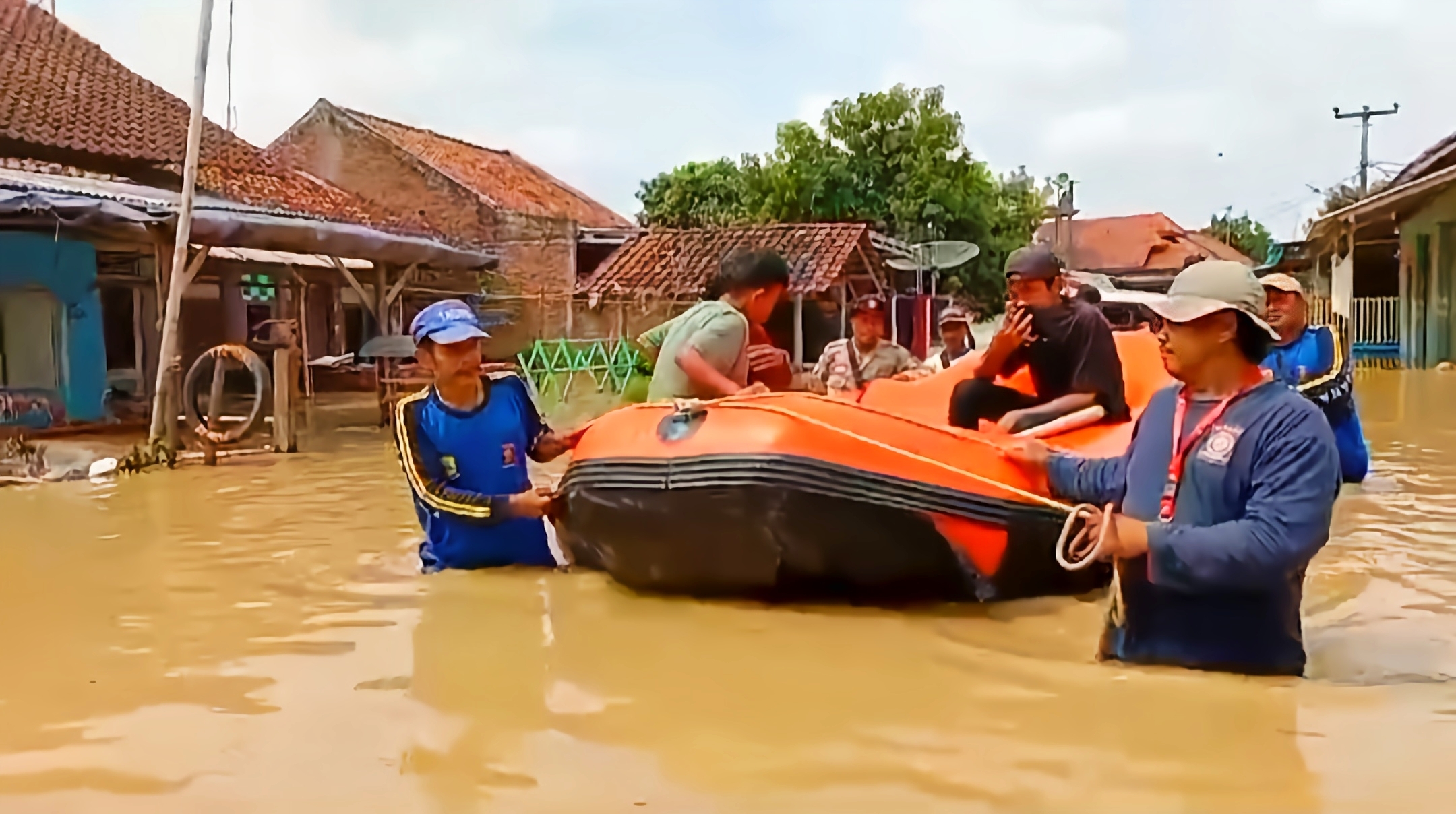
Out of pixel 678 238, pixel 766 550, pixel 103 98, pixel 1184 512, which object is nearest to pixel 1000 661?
pixel 766 550

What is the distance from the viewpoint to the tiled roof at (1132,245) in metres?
42.7

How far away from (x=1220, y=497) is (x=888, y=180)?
83.5 ft

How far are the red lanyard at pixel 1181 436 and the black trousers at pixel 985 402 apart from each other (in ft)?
7.81

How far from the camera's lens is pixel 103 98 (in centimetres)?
1647

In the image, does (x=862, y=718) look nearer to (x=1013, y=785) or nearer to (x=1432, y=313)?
A: (x=1013, y=785)

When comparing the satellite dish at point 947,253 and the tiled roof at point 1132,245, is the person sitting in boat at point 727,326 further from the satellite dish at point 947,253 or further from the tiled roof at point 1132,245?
the tiled roof at point 1132,245

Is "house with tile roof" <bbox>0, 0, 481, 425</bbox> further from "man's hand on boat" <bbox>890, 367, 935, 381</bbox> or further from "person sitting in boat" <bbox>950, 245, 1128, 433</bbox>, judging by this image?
"person sitting in boat" <bbox>950, 245, 1128, 433</bbox>

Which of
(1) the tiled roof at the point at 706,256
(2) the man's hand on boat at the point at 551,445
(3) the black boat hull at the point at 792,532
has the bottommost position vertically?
(3) the black boat hull at the point at 792,532

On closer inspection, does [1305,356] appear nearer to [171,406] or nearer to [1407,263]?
[171,406]

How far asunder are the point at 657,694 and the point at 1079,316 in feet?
7.80

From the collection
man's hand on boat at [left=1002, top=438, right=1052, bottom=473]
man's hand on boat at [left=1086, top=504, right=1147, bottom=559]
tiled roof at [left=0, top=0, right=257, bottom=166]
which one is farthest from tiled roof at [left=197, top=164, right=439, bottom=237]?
man's hand on boat at [left=1086, top=504, right=1147, bottom=559]

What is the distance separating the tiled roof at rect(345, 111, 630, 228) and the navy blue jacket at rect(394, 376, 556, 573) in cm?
2007

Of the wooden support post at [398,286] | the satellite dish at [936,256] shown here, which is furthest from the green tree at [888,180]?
the wooden support post at [398,286]

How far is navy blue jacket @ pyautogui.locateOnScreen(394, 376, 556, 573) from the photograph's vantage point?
191 inches
